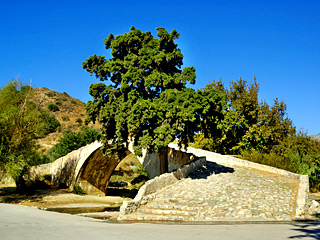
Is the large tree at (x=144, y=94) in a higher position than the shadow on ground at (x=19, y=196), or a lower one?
higher

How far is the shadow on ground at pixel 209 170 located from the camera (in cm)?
2136

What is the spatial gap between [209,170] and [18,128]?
14355 millimetres

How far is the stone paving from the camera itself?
14.0 meters

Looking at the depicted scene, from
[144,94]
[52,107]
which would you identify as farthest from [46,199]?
[52,107]

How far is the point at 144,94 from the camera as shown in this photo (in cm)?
2044

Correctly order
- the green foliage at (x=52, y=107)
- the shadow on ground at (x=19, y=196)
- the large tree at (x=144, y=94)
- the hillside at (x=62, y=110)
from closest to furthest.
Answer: the large tree at (x=144, y=94) → the shadow on ground at (x=19, y=196) → the hillside at (x=62, y=110) → the green foliage at (x=52, y=107)

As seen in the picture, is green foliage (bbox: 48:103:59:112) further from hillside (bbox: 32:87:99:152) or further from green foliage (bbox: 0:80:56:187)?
green foliage (bbox: 0:80:56:187)

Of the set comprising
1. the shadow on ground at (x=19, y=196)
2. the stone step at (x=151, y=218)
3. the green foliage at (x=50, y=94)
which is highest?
the green foliage at (x=50, y=94)

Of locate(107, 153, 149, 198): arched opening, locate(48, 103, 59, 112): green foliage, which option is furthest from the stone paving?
locate(48, 103, 59, 112): green foliage

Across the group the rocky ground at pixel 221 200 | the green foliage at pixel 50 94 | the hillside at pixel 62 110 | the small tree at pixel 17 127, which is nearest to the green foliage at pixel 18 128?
the small tree at pixel 17 127

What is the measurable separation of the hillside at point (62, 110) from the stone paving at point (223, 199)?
5023 cm

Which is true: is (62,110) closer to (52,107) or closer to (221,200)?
(52,107)

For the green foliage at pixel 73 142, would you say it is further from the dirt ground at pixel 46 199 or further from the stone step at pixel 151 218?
the stone step at pixel 151 218

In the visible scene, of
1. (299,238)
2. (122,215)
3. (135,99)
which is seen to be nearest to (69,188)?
(135,99)
